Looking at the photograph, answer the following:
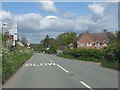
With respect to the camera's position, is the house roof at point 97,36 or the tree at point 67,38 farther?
the tree at point 67,38

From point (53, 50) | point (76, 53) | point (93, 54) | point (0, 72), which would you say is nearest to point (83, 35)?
point (53, 50)

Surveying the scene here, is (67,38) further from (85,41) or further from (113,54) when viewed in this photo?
(113,54)

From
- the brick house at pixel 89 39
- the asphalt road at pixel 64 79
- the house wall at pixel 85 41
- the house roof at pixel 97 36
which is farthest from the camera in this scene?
the house roof at pixel 97 36

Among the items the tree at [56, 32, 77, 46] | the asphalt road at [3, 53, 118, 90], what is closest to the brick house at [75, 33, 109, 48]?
the tree at [56, 32, 77, 46]

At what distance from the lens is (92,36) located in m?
140

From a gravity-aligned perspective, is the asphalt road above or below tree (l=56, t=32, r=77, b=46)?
below

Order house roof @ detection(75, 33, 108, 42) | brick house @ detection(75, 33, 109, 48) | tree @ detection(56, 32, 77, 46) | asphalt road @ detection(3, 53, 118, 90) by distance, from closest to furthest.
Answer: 1. asphalt road @ detection(3, 53, 118, 90)
2. brick house @ detection(75, 33, 109, 48)
3. house roof @ detection(75, 33, 108, 42)
4. tree @ detection(56, 32, 77, 46)

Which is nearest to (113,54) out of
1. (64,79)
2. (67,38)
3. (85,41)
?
(64,79)

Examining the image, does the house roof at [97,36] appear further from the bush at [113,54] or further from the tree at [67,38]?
the bush at [113,54]

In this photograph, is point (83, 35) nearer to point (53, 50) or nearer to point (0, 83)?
point (53, 50)

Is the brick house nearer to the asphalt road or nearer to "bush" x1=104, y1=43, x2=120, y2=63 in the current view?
"bush" x1=104, y1=43, x2=120, y2=63

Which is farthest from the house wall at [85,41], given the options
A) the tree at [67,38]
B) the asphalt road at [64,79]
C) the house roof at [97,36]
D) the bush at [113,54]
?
the asphalt road at [64,79]

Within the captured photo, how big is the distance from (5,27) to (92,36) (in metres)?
97.8

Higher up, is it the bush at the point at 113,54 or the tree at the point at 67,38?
the tree at the point at 67,38
